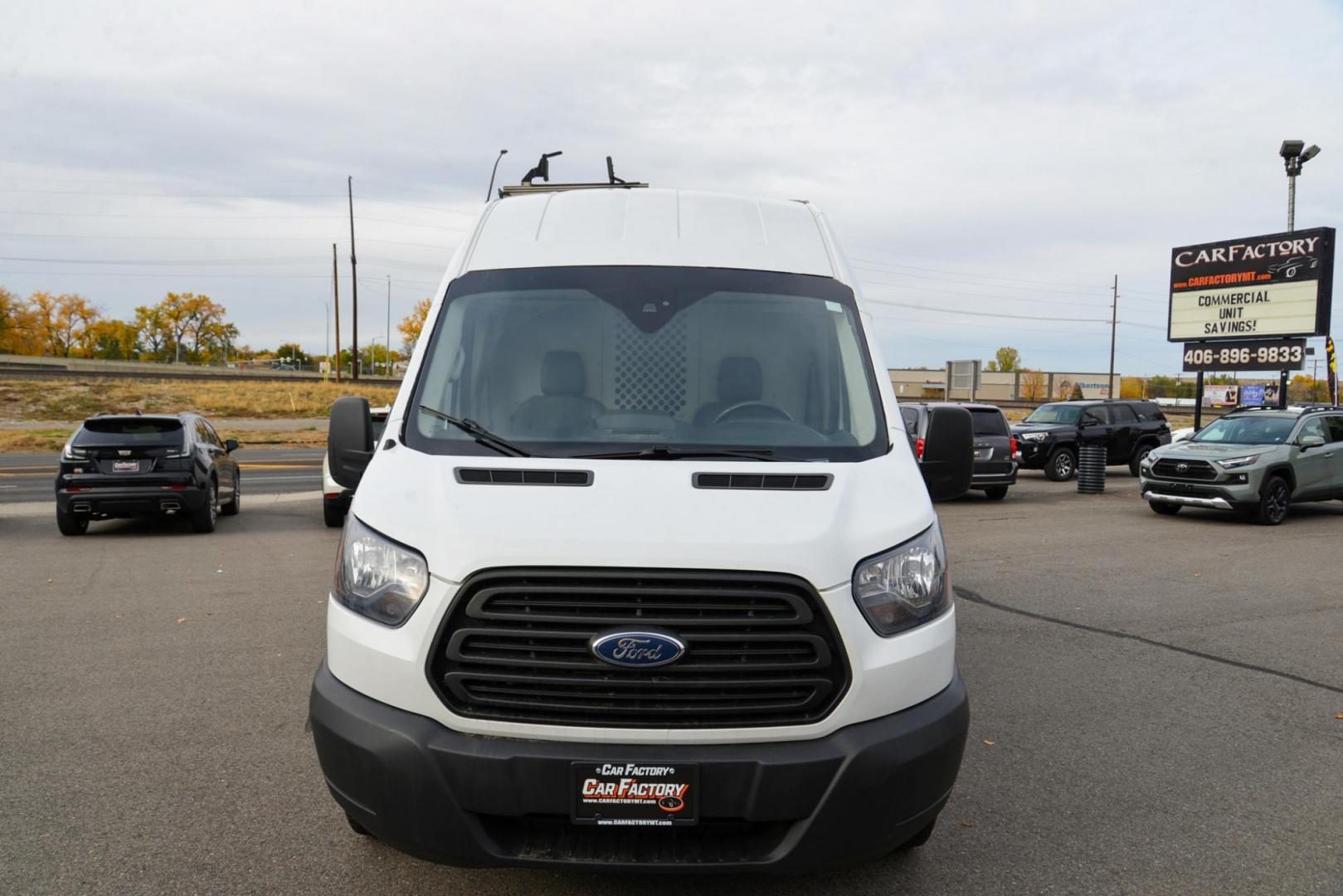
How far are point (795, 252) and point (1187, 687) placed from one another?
384cm

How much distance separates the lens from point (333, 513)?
44.5 feet

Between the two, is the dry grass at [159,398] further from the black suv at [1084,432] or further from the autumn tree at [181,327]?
the autumn tree at [181,327]

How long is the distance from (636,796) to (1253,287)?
2610cm

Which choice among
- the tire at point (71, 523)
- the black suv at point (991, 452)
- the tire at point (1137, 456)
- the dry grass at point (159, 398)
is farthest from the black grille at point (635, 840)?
the dry grass at point (159, 398)

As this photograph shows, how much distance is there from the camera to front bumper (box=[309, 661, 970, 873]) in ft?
9.28

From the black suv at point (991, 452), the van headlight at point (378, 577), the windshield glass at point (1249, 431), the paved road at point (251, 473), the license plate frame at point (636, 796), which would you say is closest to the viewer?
the license plate frame at point (636, 796)

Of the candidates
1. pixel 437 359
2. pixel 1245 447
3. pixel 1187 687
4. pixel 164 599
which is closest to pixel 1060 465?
pixel 1245 447

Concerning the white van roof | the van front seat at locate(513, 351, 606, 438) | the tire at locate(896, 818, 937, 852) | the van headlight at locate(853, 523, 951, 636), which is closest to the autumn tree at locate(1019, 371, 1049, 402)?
the white van roof

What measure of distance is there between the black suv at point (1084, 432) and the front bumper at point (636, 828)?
68.0 feet

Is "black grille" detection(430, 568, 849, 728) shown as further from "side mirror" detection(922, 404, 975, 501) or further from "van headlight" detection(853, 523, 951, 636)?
"side mirror" detection(922, 404, 975, 501)

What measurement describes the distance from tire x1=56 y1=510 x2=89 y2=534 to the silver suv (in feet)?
49.0

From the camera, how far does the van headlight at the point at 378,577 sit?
3.02 meters

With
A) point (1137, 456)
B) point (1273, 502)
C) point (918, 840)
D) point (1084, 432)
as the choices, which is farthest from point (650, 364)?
point (1137, 456)

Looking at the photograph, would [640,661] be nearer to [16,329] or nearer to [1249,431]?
[1249,431]
